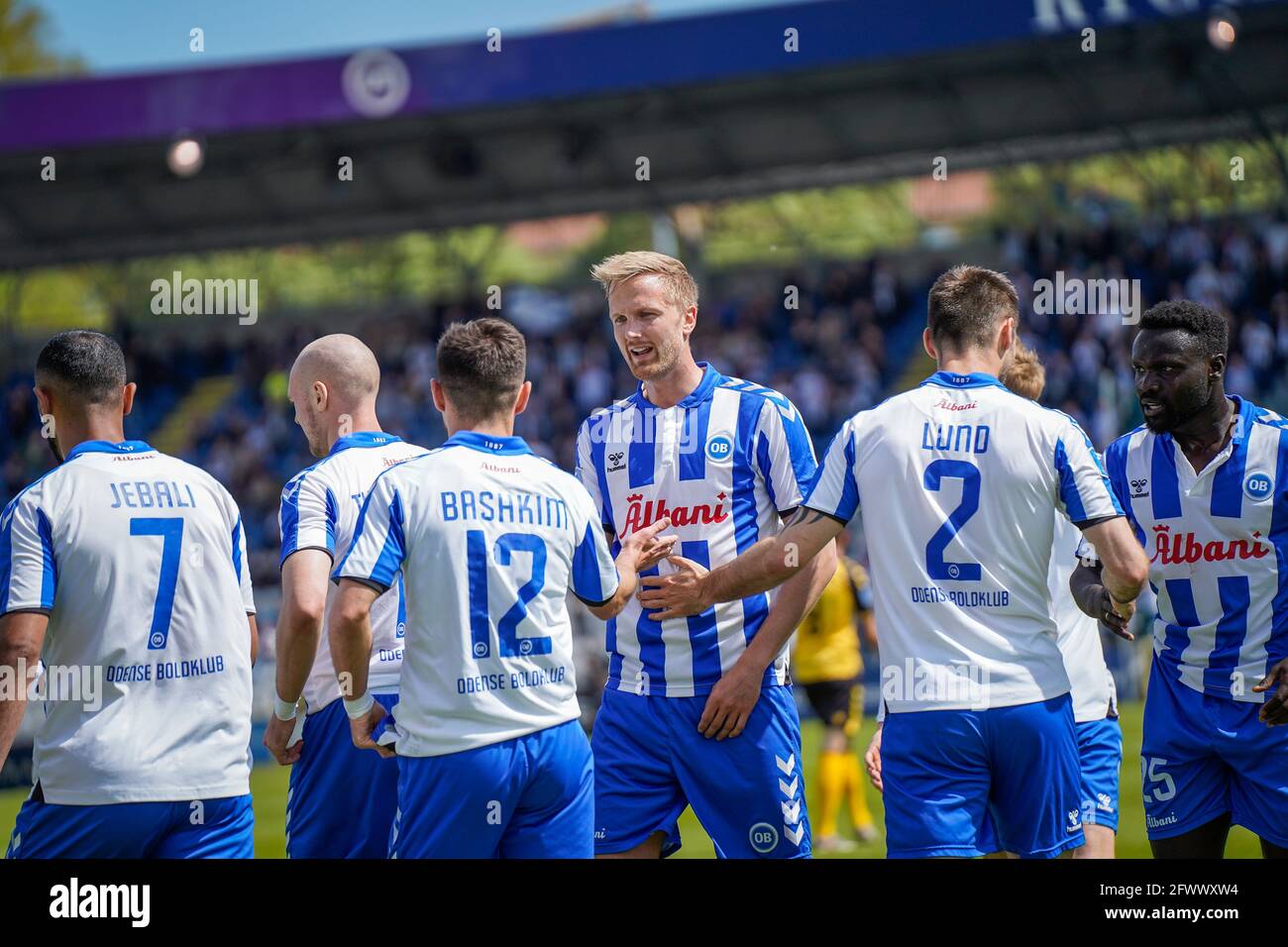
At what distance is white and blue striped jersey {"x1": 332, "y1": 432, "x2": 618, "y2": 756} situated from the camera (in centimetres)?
440

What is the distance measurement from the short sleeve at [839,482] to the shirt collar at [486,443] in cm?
99

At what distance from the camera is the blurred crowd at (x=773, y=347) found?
20734 millimetres

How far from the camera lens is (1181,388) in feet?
17.4

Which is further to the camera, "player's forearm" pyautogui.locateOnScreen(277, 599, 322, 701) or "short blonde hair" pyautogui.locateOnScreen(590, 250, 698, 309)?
"short blonde hair" pyautogui.locateOnScreen(590, 250, 698, 309)

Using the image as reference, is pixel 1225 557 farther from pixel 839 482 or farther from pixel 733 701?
pixel 733 701

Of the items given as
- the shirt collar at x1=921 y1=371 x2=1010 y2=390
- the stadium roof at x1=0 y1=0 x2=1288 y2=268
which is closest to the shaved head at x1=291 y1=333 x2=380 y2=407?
the shirt collar at x1=921 y1=371 x2=1010 y2=390

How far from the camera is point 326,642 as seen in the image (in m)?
5.33

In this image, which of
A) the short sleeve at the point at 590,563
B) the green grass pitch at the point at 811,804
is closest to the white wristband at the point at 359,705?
the short sleeve at the point at 590,563

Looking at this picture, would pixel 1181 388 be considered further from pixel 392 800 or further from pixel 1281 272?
pixel 1281 272

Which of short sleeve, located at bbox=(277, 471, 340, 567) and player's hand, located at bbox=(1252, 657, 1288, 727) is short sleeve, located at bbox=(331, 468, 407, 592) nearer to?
short sleeve, located at bbox=(277, 471, 340, 567)

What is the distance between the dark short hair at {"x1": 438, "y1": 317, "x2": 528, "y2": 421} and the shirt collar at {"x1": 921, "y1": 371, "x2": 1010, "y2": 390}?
1.39 m

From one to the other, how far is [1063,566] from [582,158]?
21.1 metres

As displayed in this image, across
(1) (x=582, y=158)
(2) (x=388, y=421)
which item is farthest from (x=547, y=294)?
(2) (x=388, y=421)

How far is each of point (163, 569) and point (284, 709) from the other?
723 mm
